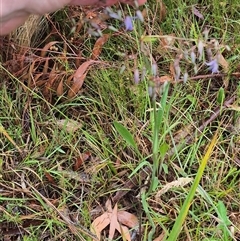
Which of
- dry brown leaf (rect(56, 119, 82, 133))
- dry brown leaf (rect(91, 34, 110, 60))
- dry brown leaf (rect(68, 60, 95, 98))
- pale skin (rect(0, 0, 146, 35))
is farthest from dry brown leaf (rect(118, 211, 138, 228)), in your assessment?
pale skin (rect(0, 0, 146, 35))

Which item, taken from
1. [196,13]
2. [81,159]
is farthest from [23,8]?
[196,13]

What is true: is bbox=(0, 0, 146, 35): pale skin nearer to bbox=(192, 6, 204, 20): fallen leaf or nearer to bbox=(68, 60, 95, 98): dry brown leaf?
bbox=(68, 60, 95, 98): dry brown leaf

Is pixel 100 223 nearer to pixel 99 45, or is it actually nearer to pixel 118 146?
pixel 118 146

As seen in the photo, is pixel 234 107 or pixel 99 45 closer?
pixel 234 107

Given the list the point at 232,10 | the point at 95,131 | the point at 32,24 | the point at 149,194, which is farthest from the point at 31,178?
the point at 232,10

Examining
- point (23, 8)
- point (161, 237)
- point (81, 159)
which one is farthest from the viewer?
point (81, 159)

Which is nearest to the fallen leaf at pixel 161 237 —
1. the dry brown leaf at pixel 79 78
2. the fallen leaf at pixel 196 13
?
the dry brown leaf at pixel 79 78
